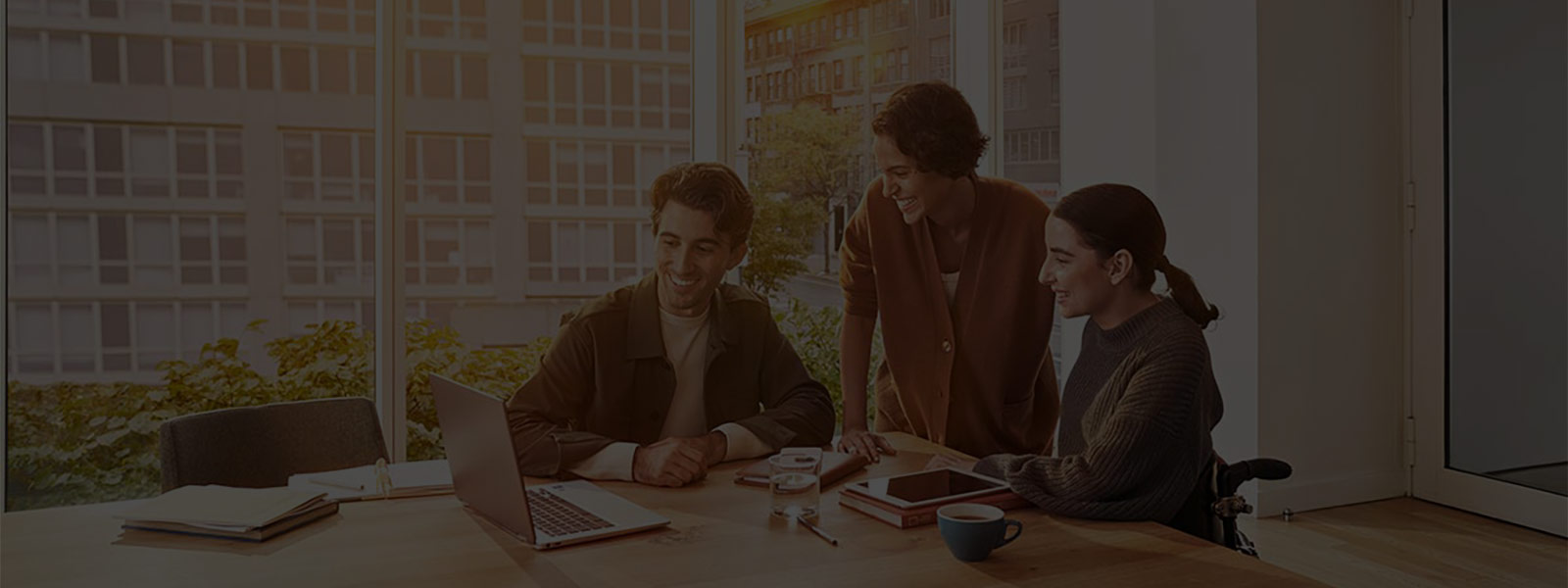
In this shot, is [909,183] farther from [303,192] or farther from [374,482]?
[303,192]

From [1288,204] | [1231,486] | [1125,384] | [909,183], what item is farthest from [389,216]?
[1288,204]

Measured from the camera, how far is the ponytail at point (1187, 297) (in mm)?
1934

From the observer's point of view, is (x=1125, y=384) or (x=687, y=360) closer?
(x=1125, y=384)

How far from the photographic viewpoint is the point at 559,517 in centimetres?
180

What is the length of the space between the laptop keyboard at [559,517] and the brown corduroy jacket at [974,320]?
3.47 ft

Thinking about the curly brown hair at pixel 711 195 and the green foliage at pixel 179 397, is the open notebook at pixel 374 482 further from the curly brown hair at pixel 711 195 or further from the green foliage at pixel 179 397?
the green foliage at pixel 179 397

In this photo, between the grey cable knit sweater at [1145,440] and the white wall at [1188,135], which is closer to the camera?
the grey cable knit sweater at [1145,440]

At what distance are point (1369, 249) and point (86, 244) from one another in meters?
4.67

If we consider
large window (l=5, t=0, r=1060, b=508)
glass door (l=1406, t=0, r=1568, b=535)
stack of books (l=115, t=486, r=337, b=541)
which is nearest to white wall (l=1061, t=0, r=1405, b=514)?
glass door (l=1406, t=0, r=1568, b=535)

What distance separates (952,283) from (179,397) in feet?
8.39

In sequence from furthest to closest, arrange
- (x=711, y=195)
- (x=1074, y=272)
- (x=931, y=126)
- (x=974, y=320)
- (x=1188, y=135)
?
1. (x=1188, y=135)
2. (x=974, y=320)
3. (x=931, y=126)
4. (x=711, y=195)
5. (x=1074, y=272)

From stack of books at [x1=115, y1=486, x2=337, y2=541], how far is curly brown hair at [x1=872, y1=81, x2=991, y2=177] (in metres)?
1.38

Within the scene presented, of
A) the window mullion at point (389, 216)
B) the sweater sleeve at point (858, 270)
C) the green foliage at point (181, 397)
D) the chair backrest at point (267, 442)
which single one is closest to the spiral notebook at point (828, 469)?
the sweater sleeve at point (858, 270)

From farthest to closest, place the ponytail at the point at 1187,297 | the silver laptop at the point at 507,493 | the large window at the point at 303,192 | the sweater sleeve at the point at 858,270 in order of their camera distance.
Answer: the large window at the point at 303,192 < the sweater sleeve at the point at 858,270 < the ponytail at the point at 1187,297 < the silver laptop at the point at 507,493
